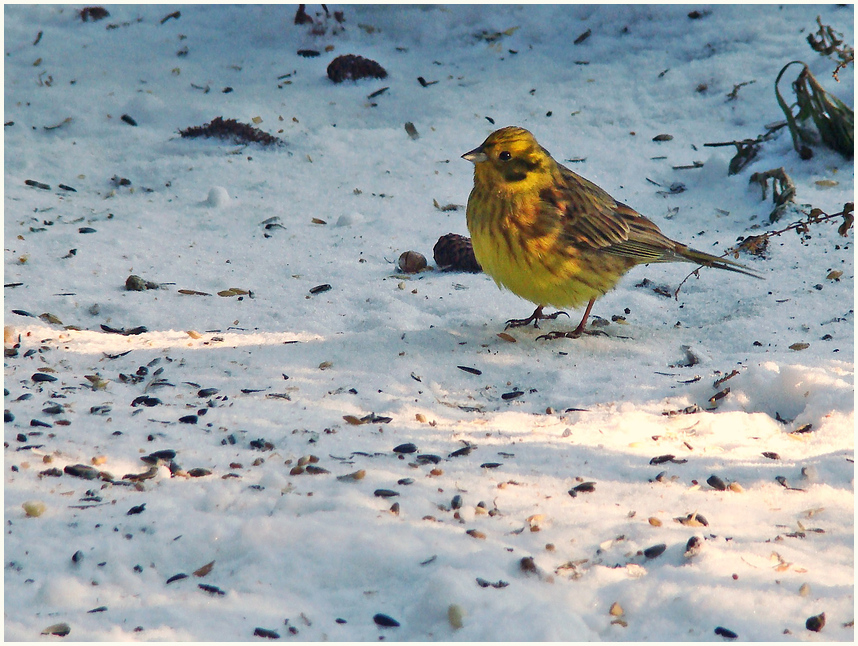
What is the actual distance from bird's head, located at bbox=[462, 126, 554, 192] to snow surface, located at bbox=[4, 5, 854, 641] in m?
0.80

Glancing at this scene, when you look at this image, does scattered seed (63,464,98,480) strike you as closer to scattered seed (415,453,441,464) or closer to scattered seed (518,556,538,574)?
A: scattered seed (415,453,441,464)

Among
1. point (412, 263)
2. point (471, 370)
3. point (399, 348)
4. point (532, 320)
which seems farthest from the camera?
point (412, 263)

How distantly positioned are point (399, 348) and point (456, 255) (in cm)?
155

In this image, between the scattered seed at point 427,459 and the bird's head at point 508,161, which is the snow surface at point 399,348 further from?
the bird's head at point 508,161

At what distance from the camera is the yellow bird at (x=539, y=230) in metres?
4.32

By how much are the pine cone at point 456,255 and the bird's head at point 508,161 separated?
1114 millimetres

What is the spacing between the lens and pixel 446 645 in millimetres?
2244

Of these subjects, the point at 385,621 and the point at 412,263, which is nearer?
the point at 385,621

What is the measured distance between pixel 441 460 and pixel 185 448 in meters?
0.93

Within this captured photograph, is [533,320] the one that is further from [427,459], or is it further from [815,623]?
[815,623]

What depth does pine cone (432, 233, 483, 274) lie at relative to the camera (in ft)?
18.4

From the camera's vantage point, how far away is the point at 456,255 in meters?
5.60

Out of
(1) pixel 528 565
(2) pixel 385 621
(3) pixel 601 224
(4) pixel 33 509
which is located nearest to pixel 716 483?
(1) pixel 528 565

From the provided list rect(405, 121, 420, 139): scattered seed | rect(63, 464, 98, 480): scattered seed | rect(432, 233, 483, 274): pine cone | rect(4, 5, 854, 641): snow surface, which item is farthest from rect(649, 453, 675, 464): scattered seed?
rect(405, 121, 420, 139): scattered seed
